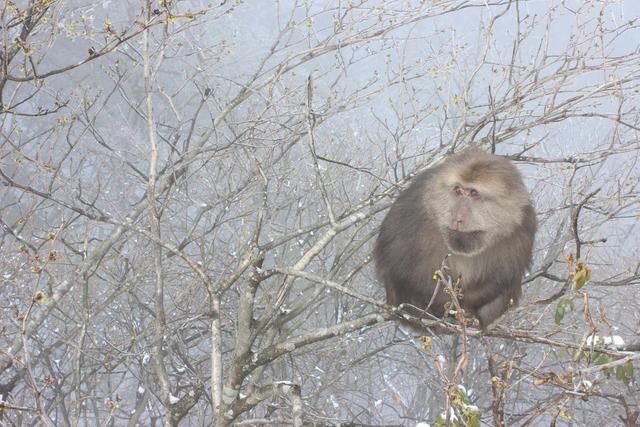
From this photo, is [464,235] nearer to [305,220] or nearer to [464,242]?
[464,242]

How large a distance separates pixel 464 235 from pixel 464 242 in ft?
0.13

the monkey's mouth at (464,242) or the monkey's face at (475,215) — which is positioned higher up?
the monkey's face at (475,215)

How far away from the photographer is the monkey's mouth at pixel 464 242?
132 inches

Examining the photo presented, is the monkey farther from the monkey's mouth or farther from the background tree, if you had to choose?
the background tree

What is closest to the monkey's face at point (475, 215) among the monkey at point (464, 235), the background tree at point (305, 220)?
the monkey at point (464, 235)

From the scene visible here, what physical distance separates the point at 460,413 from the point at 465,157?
5.91 feet

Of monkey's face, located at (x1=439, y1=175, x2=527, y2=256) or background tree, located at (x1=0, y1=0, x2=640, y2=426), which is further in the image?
monkey's face, located at (x1=439, y1=175, x2=527, y2=256)

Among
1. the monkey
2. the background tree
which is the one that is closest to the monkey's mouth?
the monkey

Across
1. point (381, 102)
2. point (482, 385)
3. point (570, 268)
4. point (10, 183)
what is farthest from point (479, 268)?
point (381, 102)

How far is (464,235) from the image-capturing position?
3.37 meters

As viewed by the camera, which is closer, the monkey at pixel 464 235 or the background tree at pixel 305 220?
the background tree at pixel 305 220

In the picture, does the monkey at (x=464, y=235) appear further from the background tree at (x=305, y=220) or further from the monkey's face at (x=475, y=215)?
the background tree at (x=305, y=220)

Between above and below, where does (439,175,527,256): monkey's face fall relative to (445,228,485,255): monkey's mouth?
above

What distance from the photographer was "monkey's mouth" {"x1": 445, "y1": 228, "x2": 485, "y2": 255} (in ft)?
11.0
